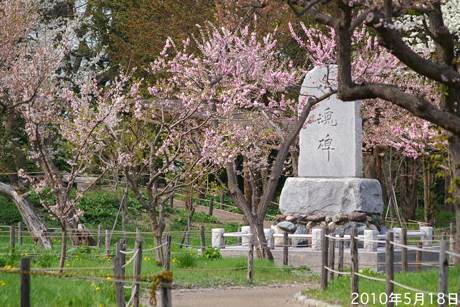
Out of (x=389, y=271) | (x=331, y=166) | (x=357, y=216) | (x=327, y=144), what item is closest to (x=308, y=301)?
(x=389, y=271)

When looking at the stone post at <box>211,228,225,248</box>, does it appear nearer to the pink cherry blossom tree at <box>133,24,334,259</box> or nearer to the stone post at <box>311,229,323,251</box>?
the pink cherry blossom tree at <box>133,24,334,259</box>

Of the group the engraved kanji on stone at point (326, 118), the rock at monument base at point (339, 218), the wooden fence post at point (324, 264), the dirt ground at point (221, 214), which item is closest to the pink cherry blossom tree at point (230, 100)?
the engraved kanji on stone at point (326, 118)

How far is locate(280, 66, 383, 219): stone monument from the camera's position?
12656 millimetres

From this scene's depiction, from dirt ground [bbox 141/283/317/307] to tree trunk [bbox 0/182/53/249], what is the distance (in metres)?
6.20

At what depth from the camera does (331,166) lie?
509 inches

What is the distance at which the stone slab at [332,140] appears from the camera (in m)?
12.7

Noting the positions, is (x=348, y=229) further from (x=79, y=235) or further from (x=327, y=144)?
(x=79, y=235)

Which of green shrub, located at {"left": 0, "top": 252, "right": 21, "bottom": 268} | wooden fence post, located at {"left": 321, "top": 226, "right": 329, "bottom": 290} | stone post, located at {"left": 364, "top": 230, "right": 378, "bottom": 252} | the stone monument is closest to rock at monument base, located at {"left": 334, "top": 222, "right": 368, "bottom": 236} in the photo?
the stone monument

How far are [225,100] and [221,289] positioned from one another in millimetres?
4003

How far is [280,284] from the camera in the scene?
32.0 ft

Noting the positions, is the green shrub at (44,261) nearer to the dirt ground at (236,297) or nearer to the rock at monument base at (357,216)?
the dirt ground at (236,297)

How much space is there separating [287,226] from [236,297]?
5166 mm

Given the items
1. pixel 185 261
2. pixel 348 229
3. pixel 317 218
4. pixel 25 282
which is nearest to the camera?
pixel 25 282

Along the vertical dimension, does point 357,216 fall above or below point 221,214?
above
